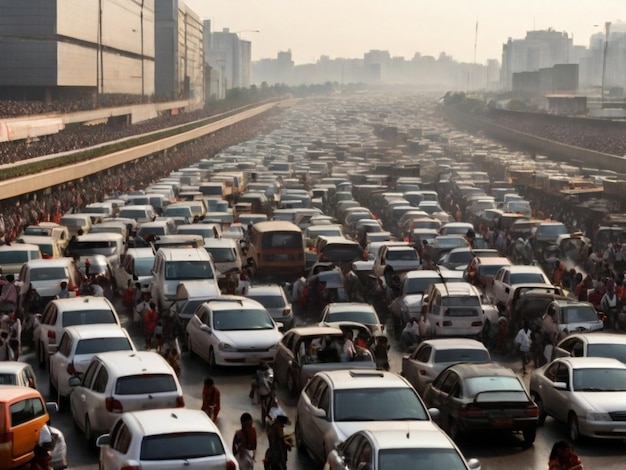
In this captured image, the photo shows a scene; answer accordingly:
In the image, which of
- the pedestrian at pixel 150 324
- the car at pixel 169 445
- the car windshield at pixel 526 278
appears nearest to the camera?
the car at pixel 169 445

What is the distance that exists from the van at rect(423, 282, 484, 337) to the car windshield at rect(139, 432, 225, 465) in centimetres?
1248

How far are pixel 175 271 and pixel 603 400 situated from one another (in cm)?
1314

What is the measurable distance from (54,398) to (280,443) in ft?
23.1

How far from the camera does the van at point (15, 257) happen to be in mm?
31750

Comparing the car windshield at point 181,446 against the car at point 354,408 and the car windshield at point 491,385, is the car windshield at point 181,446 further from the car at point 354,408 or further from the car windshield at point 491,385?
the car windshield at point 491,385

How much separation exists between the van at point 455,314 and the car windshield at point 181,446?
12.5m

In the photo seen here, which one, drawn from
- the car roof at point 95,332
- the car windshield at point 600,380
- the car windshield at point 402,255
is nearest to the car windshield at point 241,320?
the car roof at point 95,332

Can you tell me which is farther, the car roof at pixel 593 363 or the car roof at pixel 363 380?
the car roof at pixel 593 363

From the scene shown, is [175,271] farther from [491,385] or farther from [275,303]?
[491,385]

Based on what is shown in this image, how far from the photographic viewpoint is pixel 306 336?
20.9 meters

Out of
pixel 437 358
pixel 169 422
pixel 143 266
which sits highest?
pixel 169 422

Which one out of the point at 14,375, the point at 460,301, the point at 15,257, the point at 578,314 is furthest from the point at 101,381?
the point at 15,257

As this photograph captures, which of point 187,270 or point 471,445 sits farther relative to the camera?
point 187,270

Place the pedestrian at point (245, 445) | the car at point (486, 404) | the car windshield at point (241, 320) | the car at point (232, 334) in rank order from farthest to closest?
the car windshield at point (241, 320) → the car at point (232, 334) → the car at point (486, 404) → the pedestrian at point (245, 445)
